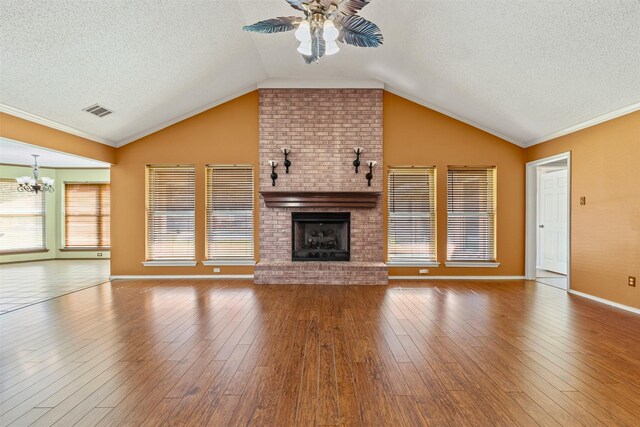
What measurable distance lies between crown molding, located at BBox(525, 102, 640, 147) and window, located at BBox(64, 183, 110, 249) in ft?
33.5

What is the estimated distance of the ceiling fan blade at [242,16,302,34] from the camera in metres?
2.80

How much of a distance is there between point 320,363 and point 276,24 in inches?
118

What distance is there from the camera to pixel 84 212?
339 inches

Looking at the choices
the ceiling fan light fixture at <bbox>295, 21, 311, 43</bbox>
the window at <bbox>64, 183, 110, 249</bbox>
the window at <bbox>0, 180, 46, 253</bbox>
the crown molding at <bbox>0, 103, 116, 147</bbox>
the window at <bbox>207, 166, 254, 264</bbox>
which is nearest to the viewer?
the ceiling fan light fixture at <bbox>295, 21, 311, 43</bbox>

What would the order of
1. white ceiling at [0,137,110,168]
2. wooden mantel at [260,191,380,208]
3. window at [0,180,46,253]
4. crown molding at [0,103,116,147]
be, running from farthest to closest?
1. window at [0,180,46,253]
2. white ceiling at [0,137,110,168]
3. wooden mantel at [260,191,380,208]
4. crown molding at [0,103,116,147]

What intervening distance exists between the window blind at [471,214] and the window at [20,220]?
33.5ft

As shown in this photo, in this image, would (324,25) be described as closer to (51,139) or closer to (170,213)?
(51,139)

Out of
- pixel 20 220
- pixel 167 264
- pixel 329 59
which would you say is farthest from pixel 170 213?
pixel 20 220

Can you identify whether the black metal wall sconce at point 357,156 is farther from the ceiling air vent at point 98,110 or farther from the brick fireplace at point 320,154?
the ceiling air vent at point 98,110

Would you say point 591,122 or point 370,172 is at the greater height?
point 591,122

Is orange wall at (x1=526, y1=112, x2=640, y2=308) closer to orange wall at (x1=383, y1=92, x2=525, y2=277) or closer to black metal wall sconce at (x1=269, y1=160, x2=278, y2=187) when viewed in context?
orange wall at (x1=383, y1=92, x2=525, y2=277)

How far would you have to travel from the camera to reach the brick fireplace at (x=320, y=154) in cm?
574

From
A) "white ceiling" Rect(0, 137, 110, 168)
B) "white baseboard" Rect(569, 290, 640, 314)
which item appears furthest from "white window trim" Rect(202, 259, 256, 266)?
"white baseboard" Rect(569, 290, 640, 314)

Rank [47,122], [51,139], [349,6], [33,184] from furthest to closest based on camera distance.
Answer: [33,184], [51,139], [47,122], [349,6]
